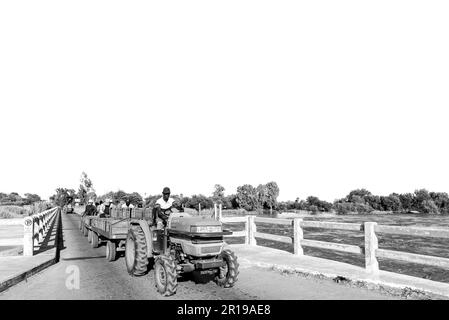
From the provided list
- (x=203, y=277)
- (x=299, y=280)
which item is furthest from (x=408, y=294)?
(x=203, y=277)

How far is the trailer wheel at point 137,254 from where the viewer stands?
841 centimetres

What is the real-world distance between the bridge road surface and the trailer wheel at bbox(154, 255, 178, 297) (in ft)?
0.59

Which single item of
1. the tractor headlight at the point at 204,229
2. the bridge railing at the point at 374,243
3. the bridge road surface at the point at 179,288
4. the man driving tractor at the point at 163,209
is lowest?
the bridge road surface at the point at 179,288

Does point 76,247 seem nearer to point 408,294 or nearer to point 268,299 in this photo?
point 268,299

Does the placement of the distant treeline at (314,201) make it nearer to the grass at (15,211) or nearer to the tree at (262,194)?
the tree at (262,194)

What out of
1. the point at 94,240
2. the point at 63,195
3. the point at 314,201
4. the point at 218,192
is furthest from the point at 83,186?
the point at 94,240

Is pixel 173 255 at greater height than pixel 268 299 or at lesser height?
greater

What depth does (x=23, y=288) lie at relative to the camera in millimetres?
7742

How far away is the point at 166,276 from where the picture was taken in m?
6.91

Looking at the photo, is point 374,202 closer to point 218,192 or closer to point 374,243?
point 218,192

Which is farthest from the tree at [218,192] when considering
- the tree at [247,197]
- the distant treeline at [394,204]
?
the distant treeline at [394,204]

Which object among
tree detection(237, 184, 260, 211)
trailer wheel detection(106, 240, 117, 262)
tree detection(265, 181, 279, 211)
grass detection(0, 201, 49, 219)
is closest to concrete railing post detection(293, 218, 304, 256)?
trailer wheel detection(106, 240, 117, 262)

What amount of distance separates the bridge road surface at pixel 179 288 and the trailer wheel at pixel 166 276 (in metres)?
0.18
